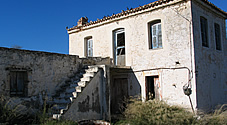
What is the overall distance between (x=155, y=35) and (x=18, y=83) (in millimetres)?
6996

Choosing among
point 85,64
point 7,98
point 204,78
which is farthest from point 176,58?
point 7,98

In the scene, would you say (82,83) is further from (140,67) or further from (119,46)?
(119,46)

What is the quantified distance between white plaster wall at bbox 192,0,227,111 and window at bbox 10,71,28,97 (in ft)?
24.9

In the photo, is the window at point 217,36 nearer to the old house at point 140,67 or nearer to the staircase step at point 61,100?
the old house at point 140,67

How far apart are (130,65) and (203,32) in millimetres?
4149

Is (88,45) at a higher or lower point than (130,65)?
higher

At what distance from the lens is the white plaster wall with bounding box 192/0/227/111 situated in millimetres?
10719

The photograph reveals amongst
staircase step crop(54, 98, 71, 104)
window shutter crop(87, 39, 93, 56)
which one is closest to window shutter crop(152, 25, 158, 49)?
window shutter crop(87, 39, 93, 56)

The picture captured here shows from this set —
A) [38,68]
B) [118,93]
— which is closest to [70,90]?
[38,68]

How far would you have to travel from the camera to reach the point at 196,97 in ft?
33.6

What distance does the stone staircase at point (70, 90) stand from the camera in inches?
365

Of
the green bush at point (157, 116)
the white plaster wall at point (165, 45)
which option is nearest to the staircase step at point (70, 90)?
the green bush at point (157, 116)

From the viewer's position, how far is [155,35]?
12.0 meters

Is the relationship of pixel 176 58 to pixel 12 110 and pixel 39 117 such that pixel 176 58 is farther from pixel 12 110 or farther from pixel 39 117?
pixel 12 110
